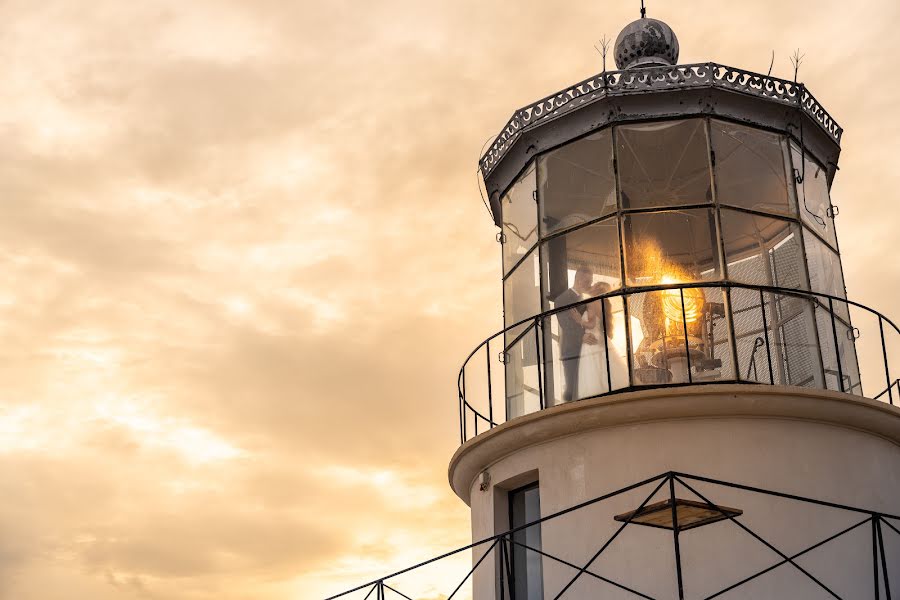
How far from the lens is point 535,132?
15.8 meters

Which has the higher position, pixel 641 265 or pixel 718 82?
pixel 718 82

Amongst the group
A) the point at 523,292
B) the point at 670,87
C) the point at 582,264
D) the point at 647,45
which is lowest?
the point at 582,264

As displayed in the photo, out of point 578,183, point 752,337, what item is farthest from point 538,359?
point 752,337

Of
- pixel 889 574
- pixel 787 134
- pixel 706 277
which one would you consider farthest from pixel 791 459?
pixel 787 134

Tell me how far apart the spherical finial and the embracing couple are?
3671mm

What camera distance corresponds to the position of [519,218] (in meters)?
16.2

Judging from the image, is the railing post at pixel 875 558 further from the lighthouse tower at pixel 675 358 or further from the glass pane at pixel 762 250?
the glass pane at pixel 762 250

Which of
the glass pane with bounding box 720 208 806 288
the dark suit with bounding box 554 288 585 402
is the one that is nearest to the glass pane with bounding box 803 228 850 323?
the glass pane with bounding box 720 208 806 288

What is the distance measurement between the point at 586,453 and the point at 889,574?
360 cm

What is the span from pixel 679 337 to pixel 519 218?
331cm

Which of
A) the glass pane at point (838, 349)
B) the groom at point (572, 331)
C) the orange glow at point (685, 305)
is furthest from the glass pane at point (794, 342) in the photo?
the groom at point (572, 331)

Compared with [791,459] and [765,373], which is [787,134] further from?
[791,459]

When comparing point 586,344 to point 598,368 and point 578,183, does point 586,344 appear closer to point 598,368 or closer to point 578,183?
point 598,368

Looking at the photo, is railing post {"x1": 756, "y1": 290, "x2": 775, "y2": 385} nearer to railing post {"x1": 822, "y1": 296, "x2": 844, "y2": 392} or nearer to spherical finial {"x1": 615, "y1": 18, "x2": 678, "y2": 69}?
railing post {"x1": 822, "y1": 296, "x2": 844, "y2": 392}
